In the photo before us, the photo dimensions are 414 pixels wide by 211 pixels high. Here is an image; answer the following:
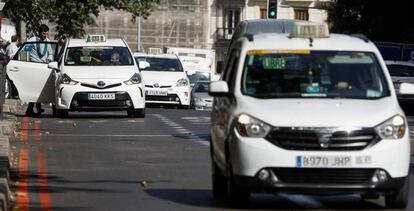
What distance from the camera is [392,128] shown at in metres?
11.9

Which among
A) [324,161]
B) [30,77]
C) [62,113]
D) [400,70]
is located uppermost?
[324,161]

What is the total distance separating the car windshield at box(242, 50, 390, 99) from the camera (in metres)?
12.6

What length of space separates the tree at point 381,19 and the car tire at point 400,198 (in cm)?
4028

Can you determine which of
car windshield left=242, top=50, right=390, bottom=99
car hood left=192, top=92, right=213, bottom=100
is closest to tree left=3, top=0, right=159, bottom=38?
car hood left=192, top=92, right=213, bottom=100

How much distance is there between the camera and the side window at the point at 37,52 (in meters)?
27.9

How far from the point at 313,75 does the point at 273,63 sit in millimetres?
435

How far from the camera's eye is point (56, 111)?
27.4m

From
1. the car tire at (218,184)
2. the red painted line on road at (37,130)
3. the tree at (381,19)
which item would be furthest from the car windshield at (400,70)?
the car tire at (218,184)

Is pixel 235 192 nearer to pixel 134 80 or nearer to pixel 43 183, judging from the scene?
pixel 43 183

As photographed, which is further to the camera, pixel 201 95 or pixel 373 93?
pixel 201 95

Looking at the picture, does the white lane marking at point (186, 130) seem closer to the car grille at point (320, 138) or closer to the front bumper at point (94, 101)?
the front bumper at point (94, 101)

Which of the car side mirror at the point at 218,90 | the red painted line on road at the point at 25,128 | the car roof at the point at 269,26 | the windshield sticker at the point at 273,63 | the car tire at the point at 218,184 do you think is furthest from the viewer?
the red painted line on road at the point at 25,128

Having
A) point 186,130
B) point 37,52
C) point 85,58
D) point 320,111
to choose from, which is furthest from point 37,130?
point 320,111

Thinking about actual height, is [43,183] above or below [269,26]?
below
